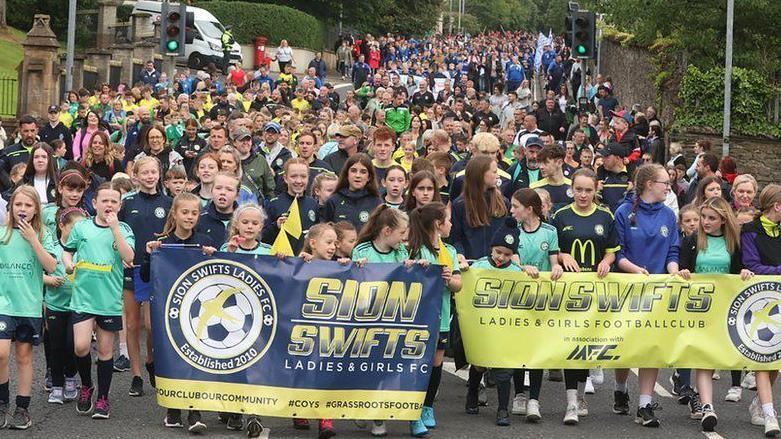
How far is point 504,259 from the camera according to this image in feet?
36.7

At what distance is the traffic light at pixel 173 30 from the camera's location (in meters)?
25.3

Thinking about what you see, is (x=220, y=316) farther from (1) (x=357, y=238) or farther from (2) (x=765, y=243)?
(2) (x=765, y=243)

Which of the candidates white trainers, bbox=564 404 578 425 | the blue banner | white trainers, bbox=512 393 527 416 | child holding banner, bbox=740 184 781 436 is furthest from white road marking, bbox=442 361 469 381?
the blue banner

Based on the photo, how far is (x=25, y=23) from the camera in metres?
56.8

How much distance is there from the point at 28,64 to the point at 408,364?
2617cm

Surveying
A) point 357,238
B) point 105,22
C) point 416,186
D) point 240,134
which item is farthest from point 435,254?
point 105,22

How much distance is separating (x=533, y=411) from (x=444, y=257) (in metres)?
1.44

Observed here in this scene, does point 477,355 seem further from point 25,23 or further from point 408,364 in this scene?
point 25,23

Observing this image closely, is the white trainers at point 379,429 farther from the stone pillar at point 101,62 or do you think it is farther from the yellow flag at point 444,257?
the stone pillar at point 101,62

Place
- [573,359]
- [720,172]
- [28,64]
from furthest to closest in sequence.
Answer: [28,64] < [720,172] < [573,359]

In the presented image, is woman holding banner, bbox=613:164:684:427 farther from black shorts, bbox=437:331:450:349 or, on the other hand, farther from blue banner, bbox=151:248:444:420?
blue banner, bbox=151:248:444:420

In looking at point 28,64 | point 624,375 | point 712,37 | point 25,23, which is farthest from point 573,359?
point 25,23

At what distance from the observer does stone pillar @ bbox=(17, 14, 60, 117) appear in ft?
113

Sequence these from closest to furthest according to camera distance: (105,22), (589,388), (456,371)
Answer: (589,388) → (456,371) → (105,22)
